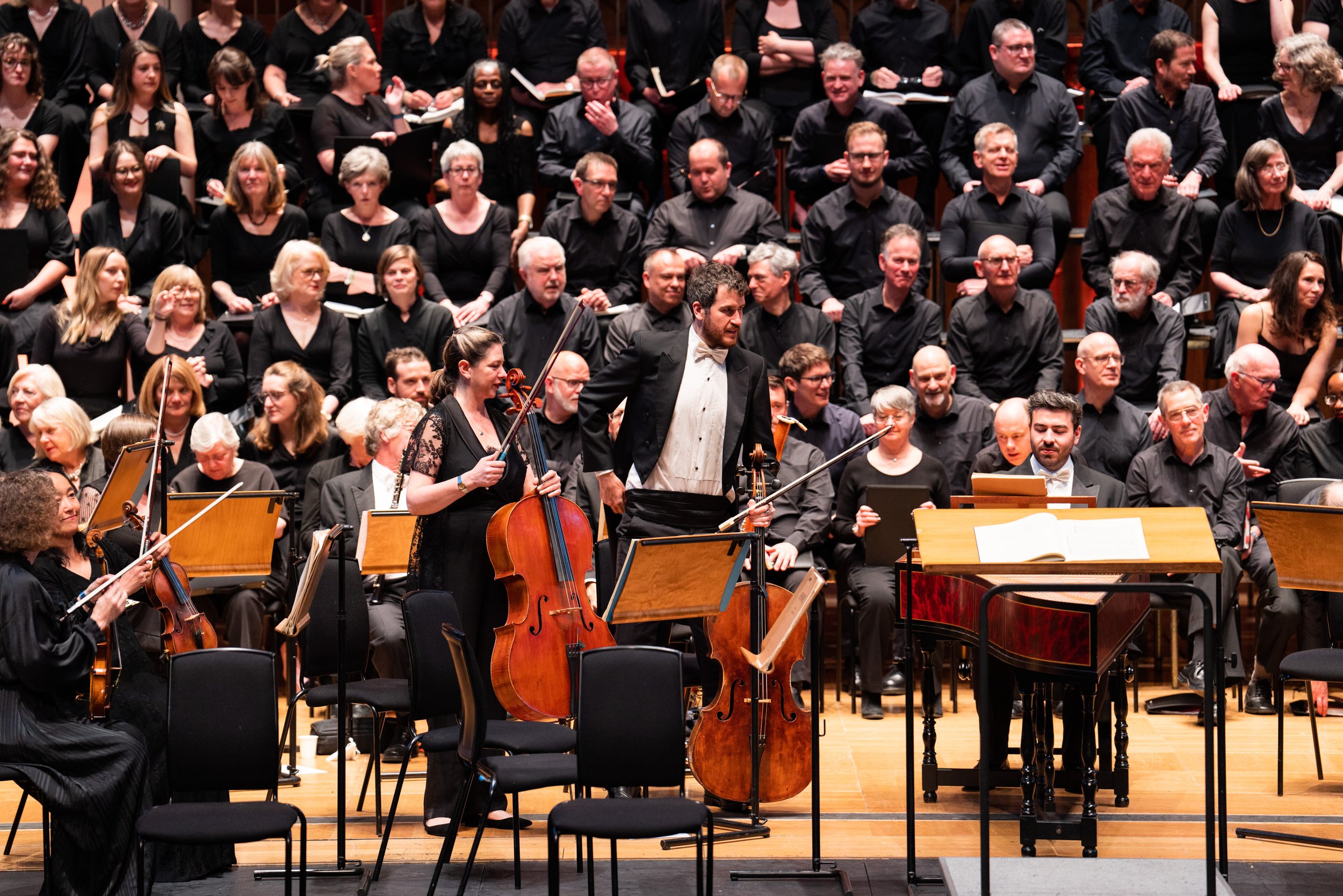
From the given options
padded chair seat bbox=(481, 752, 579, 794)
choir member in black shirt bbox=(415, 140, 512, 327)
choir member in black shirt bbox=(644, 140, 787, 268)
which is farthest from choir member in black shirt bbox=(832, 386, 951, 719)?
padded chair seat bbox=(481, 752, 579, 794)

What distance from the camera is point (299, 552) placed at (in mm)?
5707

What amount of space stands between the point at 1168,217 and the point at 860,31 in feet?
6.53

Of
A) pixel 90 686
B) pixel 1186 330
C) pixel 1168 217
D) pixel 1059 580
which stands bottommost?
pixel 90 686

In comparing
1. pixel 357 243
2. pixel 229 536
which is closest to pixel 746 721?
pixel 229 536

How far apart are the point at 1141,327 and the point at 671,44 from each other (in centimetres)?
285

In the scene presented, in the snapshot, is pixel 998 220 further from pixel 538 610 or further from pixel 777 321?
pixel 538 610

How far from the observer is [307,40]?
26.3 feet

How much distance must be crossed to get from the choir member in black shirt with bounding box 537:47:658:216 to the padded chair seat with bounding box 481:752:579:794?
4.17 meters

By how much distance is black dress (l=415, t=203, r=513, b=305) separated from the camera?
6.93 m

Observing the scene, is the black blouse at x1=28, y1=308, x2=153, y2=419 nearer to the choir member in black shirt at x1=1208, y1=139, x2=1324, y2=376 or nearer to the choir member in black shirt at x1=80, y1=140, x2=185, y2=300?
the choir member in black shirt at x1=80, y1=140, x2=185, y2=300

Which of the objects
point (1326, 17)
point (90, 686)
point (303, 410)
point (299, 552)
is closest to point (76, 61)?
point (303, 410)

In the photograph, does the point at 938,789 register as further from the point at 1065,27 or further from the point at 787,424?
the point at 1065,27

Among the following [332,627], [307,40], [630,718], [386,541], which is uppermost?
[307,40]

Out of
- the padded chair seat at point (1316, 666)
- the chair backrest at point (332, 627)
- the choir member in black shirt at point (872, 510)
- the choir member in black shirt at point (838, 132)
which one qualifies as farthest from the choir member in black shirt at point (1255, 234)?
the chair backrest at point (332, 627)
